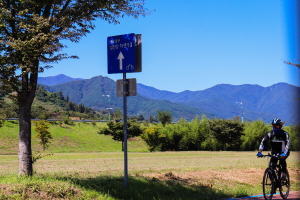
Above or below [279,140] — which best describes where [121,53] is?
above

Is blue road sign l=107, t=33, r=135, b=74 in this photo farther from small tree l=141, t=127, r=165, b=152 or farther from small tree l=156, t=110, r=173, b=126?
small tree l=156, t=110, r=173, b=126

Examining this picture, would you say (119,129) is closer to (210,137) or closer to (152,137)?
(152,137)

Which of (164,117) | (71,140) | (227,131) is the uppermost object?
(164,117)

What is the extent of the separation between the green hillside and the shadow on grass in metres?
46.0

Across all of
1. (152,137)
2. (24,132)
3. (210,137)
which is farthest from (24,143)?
(210,137)

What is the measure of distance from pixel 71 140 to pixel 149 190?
60122mm

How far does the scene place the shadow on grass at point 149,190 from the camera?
735cm

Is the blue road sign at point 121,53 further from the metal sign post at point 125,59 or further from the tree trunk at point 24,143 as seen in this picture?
the tree trunk at point 24,143

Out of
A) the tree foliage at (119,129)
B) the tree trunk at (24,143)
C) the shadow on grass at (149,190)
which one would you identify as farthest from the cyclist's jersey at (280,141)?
the tree foliage at (119,129)

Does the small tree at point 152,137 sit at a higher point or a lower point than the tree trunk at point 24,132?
lower

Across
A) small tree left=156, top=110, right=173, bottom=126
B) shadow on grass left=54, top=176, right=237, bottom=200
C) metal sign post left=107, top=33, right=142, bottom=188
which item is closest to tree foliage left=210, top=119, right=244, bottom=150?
small tree left=156, top=110, right=173, bottom=126

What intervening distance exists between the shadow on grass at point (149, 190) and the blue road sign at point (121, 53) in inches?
127

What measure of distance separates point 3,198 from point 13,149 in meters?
50.5

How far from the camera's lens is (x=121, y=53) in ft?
26.3
